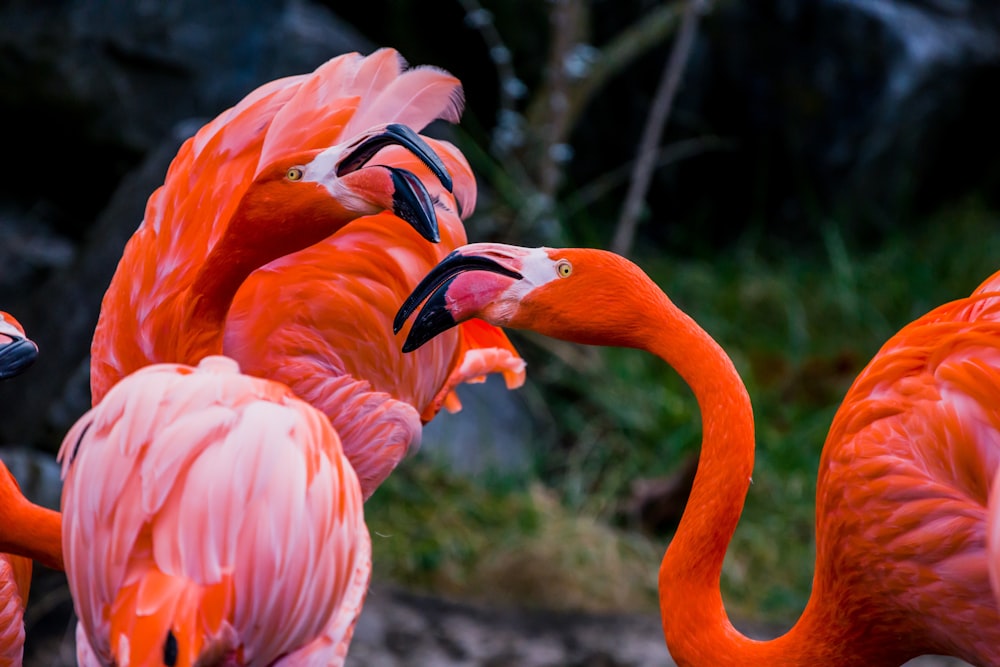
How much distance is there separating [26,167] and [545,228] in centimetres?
246

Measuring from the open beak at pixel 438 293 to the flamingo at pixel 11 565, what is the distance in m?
0.76

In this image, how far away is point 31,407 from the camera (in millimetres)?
4266

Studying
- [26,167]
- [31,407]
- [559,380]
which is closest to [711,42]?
[559,380]

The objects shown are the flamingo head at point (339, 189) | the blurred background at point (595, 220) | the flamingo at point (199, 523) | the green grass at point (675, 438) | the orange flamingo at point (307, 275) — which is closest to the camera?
the flamingo at point (199, 523)

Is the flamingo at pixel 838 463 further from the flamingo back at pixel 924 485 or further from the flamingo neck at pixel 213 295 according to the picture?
the flamingo neck at pixel 213 295

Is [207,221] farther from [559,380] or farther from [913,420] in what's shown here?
[559,380]

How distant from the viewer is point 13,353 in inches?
89.0

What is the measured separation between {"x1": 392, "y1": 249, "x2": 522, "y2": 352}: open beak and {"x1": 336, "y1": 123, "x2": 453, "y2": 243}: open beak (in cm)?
7

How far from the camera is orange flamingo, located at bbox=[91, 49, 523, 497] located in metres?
2.58

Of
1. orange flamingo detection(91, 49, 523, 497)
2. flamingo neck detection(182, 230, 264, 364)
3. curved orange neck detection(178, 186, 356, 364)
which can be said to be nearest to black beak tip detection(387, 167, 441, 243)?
curved orange neck detection(178, 186, 356, 364)

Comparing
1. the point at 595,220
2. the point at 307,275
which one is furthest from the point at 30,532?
the point at 595,220

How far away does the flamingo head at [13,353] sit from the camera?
2.25 m

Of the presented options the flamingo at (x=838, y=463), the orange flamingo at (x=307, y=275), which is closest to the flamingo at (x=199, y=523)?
the flamingo at (x=838, y=463)

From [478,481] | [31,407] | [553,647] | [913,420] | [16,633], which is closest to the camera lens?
[913,420]
